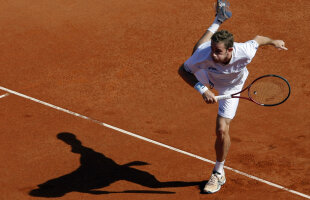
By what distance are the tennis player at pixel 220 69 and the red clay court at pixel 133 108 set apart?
2.01 ft

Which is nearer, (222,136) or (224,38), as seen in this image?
(224,38)

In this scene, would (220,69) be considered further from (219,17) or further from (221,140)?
(219,17)

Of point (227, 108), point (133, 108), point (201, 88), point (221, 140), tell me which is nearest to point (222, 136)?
point (221, 140)

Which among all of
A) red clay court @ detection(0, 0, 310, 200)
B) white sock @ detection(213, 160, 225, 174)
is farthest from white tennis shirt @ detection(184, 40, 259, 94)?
red clay court @ detection(0, 0, 310, 200)

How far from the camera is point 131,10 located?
1383cm

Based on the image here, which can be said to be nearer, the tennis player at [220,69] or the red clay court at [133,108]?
the tennis player at [220,69]

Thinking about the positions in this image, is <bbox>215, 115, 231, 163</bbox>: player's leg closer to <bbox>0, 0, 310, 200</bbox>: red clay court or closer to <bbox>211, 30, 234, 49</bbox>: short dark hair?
<bbox>0, 0, 310, 200</bbox>: red clay court

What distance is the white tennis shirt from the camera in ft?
23.2

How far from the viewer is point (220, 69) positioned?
721cm

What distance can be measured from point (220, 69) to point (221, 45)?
1.83 ft

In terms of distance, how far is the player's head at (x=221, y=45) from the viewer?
6719 mm

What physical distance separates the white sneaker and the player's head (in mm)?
1730

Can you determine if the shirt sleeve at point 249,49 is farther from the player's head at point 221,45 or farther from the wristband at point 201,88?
the wristband at point 201,88

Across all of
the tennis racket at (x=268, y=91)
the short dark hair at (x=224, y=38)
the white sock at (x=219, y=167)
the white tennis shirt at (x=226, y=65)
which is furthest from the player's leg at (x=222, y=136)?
the short dark hair at (x=224, y=38)
